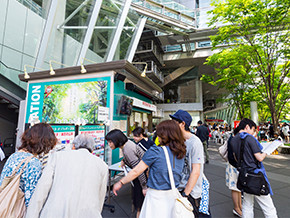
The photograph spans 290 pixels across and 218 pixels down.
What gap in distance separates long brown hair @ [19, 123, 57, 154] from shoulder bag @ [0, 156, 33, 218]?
226 mm

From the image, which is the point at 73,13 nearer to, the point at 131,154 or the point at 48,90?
the point at 48,90

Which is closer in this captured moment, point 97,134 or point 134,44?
point 97,134

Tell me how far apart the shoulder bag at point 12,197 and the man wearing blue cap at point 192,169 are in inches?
66.7

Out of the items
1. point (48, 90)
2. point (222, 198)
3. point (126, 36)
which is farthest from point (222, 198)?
point (126, 36)

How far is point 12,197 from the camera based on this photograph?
1.44 meters

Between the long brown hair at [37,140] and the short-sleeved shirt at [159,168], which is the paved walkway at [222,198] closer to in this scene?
the short-sleeved shirt at [159,168]

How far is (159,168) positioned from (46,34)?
30.6ft

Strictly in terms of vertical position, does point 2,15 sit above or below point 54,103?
above

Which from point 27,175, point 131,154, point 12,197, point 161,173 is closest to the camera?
point 12,197

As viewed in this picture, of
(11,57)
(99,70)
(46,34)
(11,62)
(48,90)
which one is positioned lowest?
(48,90)

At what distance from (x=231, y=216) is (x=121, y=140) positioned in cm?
273

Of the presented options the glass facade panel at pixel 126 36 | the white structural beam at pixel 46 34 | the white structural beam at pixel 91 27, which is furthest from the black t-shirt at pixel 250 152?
the glass facade panel at pixel 126 36

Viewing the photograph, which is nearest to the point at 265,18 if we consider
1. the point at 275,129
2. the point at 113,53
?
the point at 275,129

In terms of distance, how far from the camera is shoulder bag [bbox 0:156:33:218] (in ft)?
4.59
